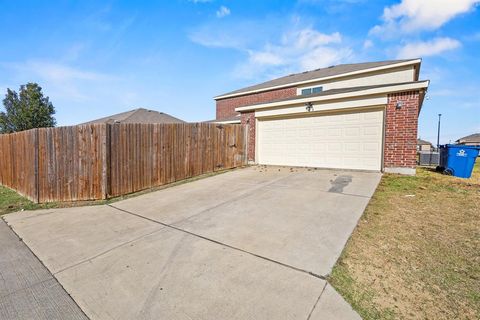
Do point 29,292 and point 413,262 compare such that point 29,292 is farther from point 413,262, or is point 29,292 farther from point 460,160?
point 460,160

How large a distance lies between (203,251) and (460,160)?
9847mm

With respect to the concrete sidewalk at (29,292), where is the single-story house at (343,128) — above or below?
above

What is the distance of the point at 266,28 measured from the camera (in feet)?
34.0

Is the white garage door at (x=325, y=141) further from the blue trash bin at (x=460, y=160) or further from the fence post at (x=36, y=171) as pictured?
the fence post at (x=36, y=171)

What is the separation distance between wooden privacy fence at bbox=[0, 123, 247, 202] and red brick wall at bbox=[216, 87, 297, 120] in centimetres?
1136

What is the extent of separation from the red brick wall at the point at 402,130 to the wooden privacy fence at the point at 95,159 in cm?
692

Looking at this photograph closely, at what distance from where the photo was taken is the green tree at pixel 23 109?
28.2 metres

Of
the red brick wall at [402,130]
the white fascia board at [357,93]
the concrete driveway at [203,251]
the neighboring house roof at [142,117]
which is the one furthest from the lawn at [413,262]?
the neighboring house roof at [142,117]

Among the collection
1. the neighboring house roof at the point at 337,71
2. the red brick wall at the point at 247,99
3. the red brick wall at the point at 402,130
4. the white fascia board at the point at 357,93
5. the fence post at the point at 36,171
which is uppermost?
the neighboring house roof at the point at 337,71

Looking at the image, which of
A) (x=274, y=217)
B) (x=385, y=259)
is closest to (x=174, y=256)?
(x=274, y=217)

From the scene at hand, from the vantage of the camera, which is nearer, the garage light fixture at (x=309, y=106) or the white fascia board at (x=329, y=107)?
the white fascia board at (x=329, y=107)

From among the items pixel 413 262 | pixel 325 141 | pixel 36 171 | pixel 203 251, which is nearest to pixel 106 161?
pixel 36 171

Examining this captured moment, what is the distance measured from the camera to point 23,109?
1108 inches

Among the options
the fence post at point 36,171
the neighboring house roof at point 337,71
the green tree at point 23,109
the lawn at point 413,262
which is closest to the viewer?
the lawn at point 413,262
